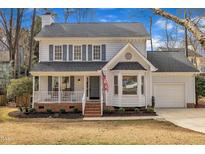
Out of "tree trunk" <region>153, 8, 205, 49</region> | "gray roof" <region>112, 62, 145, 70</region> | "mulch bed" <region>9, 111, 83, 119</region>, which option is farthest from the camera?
"gray roof" <region>112, 62, 145, 70</region>

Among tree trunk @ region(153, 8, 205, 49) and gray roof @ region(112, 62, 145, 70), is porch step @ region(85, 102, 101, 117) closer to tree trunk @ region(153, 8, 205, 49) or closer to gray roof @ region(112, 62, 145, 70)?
gray roof @ region(112, 62, 145, 70)

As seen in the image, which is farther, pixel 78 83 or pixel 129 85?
pixel 78 83

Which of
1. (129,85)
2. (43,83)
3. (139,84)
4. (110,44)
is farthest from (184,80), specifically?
(43,83)

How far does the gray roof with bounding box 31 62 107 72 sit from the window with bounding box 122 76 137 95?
1439 mm

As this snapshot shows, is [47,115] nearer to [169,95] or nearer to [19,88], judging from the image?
[19,88]

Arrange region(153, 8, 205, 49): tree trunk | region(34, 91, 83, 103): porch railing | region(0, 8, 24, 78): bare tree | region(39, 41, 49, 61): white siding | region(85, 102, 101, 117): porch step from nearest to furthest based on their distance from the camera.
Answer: region(153, 8, 205, 49): tree trunk, region(85, 102, 101, 117): porch step, region(34, 91, 83, 103): porch railing, region(39, 41, 49, 61): white siding, region(0, 8, 24, 78): bare tree

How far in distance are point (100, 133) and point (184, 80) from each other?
9.13 m

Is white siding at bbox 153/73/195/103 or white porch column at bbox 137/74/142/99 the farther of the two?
white siding at bbox 153/73/195/103

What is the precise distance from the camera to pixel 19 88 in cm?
1798

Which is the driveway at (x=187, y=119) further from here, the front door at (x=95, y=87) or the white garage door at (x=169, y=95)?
the front door at (x=95, y=87)

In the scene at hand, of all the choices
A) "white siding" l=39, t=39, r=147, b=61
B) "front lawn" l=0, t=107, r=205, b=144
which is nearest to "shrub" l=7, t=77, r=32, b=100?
A: "white siding" l=39, t=39, r=147, b=61

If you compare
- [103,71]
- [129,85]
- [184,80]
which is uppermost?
[103,71]

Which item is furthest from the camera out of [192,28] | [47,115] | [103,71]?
[103,71]

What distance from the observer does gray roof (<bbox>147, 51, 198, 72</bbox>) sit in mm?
18000
